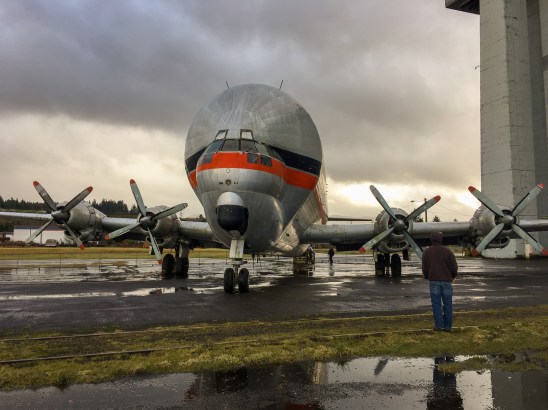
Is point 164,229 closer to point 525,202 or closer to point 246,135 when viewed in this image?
point 246,135

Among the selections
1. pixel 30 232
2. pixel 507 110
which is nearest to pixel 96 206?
pixel 30 232

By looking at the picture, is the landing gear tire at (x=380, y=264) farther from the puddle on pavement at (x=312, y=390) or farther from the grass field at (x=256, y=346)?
the puddle on pavement at (x=312, y=390)

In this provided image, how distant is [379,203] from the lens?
2008cm

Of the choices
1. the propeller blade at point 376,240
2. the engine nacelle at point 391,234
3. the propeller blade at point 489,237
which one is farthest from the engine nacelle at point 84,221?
the propeller blade at point 489,237

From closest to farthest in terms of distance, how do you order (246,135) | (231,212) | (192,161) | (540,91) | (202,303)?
(202,303)
(231,212)
(246,135)
(192,161)
(540,91)

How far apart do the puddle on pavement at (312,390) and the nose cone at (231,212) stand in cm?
767

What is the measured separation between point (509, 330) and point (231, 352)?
17.3ft

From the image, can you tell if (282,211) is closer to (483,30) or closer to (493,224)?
(493,224)

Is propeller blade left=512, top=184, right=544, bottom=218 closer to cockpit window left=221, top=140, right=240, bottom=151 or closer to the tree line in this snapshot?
cockpit window left=221, top=140, right=240, bottom=151

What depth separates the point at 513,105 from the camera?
44.8 metres

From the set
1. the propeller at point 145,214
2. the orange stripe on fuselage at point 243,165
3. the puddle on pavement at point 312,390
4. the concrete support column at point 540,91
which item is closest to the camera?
the puddle on pavement at point 312,390

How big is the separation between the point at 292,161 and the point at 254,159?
2387mm

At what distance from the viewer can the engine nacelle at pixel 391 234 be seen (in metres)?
19.5

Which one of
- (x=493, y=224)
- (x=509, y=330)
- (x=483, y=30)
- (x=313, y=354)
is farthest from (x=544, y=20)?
(x=313, y=354)
